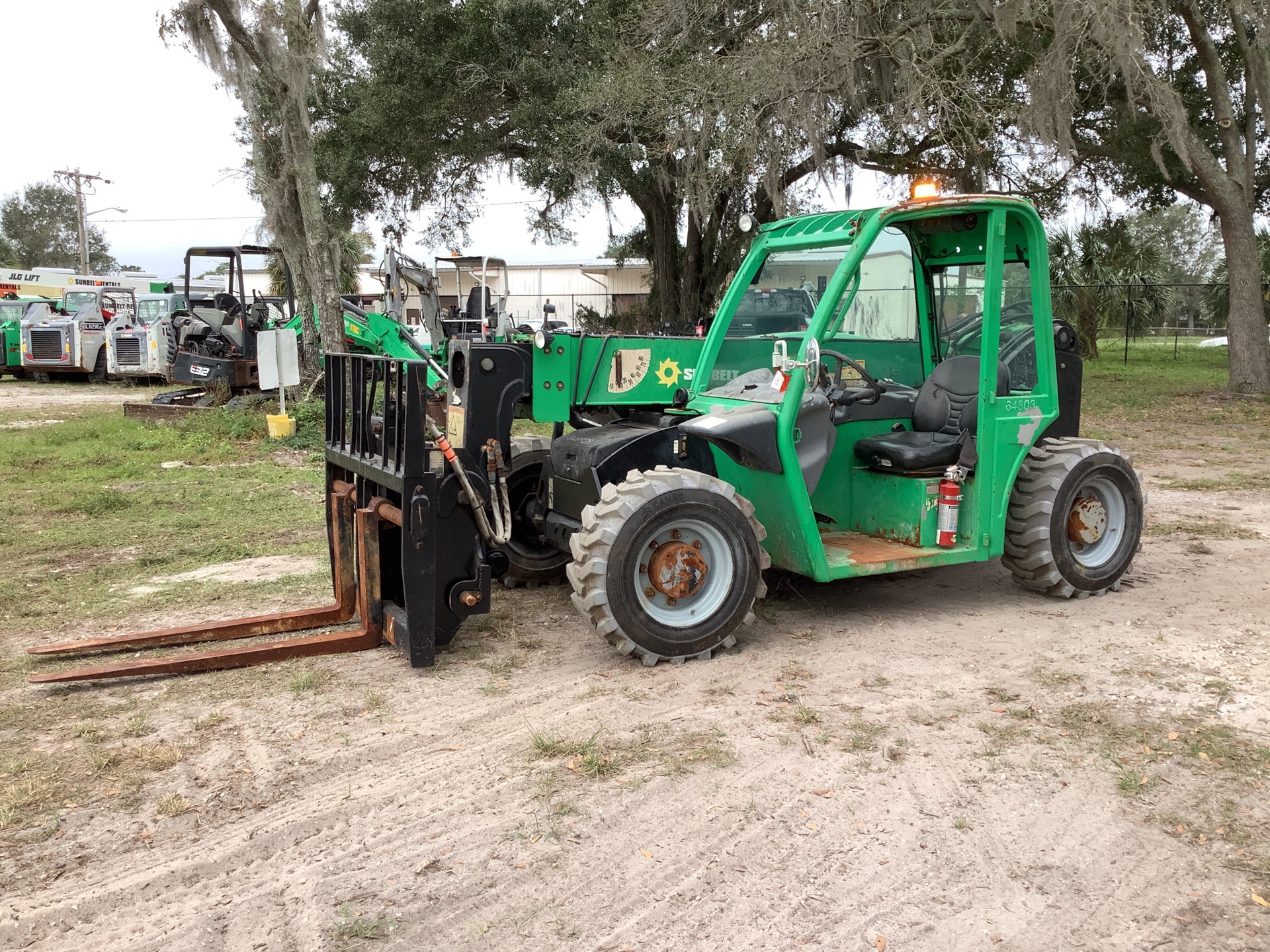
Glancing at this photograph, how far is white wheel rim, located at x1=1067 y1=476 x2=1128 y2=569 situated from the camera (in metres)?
6.28

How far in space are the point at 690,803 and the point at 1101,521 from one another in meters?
3.81

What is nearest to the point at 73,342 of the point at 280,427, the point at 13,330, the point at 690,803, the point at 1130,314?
the point at 13,330

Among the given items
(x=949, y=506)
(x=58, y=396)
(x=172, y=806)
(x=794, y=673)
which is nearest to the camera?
(x=172, y=806)

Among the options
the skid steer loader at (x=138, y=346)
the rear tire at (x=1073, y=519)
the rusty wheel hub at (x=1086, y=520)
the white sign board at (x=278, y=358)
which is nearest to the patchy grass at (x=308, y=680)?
the rear tire at (x=1073, y=519)

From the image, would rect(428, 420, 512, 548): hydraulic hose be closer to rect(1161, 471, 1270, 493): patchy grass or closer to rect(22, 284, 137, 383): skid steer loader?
rect(1161, 471, 1270, 493): patchy grass

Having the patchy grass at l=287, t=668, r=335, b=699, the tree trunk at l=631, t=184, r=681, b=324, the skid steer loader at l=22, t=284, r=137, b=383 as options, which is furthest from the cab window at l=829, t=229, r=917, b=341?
the skid steer loader at l=22, t=284, r=137, b=383

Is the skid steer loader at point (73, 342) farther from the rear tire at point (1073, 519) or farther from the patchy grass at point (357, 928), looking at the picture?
the patchy grass at point (357, 928)

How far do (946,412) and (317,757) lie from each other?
3868 millimetres

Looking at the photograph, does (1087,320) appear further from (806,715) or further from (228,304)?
(806,715)

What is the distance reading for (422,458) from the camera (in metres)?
4.89

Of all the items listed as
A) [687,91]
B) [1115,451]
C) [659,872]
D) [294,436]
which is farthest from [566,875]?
[687,91]

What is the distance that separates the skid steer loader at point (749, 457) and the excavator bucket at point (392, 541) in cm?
1

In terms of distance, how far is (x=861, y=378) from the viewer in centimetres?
613

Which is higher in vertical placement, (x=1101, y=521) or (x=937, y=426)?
(x=937, y=426)
